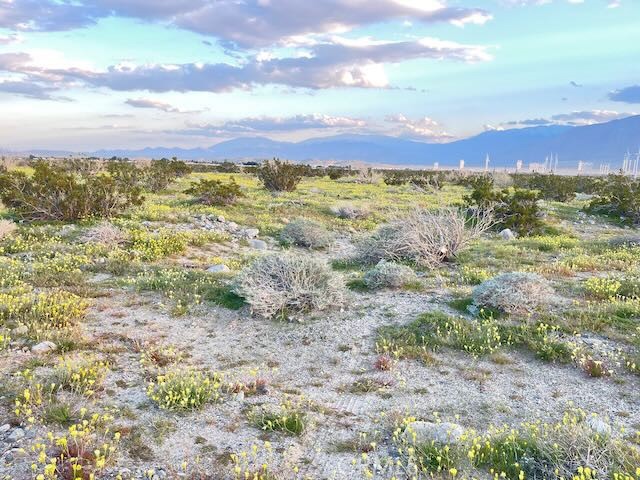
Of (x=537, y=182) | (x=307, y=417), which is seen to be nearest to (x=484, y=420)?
(x=307, y=417)

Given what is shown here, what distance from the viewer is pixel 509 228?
761 inches

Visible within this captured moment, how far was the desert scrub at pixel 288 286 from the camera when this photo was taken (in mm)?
8742

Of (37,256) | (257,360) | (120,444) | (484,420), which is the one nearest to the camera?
(120,444)

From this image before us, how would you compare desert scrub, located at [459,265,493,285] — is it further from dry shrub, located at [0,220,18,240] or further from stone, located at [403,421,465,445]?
dry shrub, located at [0,220,18,240]

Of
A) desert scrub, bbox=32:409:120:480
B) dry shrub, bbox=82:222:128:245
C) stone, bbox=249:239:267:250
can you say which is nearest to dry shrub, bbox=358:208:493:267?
stone, bbox=249:239:267:250

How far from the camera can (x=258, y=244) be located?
15.9 metres

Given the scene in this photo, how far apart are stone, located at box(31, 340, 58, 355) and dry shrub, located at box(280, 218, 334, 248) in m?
9.89

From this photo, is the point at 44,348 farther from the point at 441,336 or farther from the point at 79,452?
the point at 441,336

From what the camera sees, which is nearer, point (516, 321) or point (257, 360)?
point (257, 360)

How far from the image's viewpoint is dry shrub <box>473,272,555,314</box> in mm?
8625

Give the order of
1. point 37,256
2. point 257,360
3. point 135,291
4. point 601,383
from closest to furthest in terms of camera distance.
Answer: point 601,383 → point 257,360 → point 135,291 → point 37,256

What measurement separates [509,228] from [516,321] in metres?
11.8

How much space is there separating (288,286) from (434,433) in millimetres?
4636

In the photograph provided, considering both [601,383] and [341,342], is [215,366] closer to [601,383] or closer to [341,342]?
[341,342]
